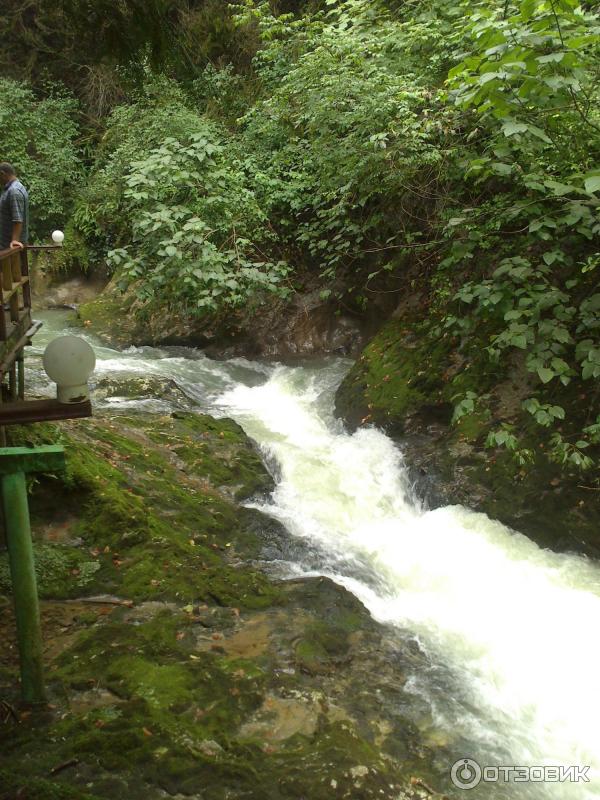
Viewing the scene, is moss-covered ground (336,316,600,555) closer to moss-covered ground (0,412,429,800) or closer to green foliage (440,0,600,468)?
green foliage (440,0,600,468)

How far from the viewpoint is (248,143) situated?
11.8 m

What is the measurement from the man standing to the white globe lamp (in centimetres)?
344

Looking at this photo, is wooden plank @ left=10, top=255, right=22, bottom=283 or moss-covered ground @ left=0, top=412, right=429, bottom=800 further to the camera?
wooden plank @ left=10, top=255, right=22, bottom=283

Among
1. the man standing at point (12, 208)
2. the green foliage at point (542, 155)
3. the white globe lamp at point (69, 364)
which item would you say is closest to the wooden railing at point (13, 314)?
the man standing at point (12, 208)

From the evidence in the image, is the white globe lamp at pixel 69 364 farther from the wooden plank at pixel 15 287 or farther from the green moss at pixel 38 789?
the wooden plank at pixel 15 287

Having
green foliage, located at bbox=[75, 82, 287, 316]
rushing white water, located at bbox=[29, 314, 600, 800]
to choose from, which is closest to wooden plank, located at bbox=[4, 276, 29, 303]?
green foliage, located at bbox=[75, 82, 287, 316]

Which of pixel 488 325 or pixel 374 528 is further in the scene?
pixel 488 325

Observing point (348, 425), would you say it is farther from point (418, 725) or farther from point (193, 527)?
point (418, 725)

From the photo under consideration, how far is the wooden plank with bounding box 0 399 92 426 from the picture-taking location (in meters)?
2.94

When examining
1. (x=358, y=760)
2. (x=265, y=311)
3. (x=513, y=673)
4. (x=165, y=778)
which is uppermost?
(x=265, y=311)

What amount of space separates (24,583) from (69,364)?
125cm

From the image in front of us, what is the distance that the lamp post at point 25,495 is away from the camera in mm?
2859

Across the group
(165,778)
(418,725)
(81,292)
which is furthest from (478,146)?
(81,292)

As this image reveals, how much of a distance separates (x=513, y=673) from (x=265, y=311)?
337 inches
